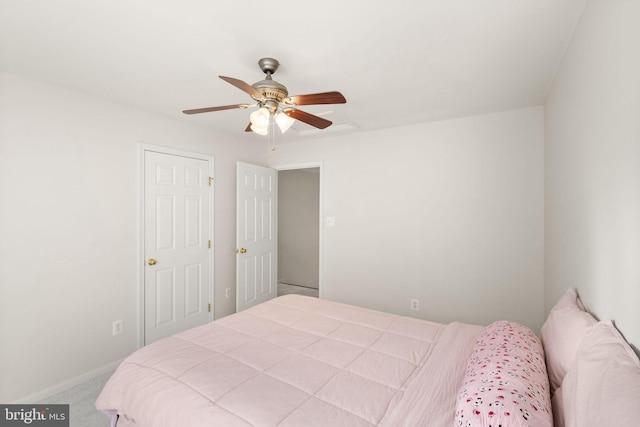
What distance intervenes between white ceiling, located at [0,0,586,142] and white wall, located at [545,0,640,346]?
0.28m

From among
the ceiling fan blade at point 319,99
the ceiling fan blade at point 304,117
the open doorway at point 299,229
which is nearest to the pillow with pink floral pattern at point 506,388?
the ceiling fan blade at point 319,99

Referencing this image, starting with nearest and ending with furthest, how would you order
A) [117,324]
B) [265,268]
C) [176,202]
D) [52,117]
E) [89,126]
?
[52,117] < [89,126] < [117,324] < [176,202] < [265,268]

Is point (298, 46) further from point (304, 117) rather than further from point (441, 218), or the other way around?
point (441, 218)

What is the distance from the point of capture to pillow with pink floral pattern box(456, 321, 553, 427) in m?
0.85

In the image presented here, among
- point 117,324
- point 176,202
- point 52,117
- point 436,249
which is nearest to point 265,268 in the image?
point 176,202

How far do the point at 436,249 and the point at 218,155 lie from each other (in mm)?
2787

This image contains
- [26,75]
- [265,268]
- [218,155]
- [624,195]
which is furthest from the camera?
[265,268]

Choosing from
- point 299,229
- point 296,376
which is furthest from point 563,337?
point 299,229

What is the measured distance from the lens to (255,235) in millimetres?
3912

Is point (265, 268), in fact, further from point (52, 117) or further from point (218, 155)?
point (52, 117)

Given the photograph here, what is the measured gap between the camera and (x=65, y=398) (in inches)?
87.4

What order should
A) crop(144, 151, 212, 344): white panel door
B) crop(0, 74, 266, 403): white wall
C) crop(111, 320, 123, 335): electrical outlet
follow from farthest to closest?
crop(144, 151, 212, 344): white panel door
crop(111, 320, 123, 335): electrical outlet
crop(0, 74, 266, 403): white wall

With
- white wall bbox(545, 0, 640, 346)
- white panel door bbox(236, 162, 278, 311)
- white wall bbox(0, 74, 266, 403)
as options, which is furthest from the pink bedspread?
white panel door bbox(236, 162, 278, 311)

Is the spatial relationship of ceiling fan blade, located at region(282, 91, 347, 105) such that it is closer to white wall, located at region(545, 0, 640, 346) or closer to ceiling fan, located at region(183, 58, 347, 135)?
ceiling fan, located at region(183, 58, 347, 135)
